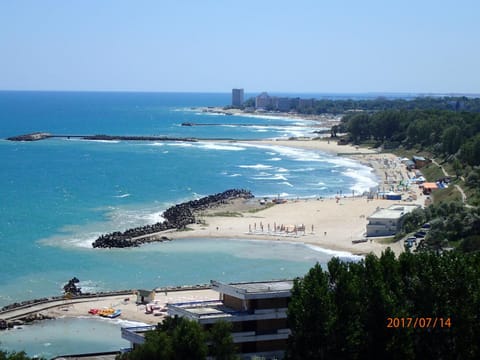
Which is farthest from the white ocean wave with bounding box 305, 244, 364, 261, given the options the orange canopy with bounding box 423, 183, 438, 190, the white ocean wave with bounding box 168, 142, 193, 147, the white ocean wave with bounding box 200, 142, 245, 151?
the white ocean wave with bounding box 168, 142, 193, 147

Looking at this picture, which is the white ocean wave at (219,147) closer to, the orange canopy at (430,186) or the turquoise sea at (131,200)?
the turquoise sea at (131,200)

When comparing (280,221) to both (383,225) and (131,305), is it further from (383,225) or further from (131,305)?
(131,305)

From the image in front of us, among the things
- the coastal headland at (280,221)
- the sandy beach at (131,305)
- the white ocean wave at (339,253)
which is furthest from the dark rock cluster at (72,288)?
the white ocean wave at (339,253)

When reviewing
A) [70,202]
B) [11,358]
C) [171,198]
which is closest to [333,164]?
[171,198]

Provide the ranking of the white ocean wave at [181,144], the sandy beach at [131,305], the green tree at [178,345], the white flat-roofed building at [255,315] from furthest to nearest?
the white ocean wave at [181,144], the sandy beach at [131,305], the white flat-roofed building at [255,315], the green tree at [178,345]

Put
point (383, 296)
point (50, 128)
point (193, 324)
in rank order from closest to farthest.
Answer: point (193, 324), point (383, 296), point (50, 128)

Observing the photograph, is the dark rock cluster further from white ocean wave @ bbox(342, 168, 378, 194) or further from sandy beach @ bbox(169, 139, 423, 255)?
white ocean wave @ bbox(342, 168, 378, 194)

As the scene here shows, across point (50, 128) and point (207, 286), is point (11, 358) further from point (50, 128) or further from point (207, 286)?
point (50, 128)
